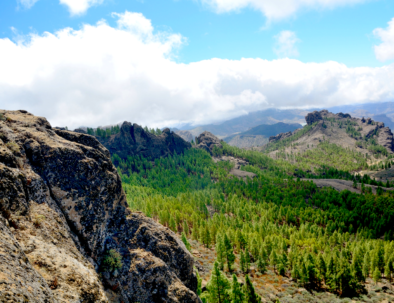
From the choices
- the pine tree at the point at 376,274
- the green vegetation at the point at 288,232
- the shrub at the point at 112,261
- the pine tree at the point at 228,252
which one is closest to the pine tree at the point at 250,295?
the green vegetation at the point at 288,232

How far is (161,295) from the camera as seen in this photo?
22531mm

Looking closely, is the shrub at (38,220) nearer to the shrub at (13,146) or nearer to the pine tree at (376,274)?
the shrub at (13,146)

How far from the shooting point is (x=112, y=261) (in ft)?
70.8

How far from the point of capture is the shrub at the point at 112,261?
2147 centimetres

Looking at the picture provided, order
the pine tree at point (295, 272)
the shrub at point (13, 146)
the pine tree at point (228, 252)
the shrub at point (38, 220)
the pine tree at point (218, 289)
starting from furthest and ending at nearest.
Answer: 1. the pine tree at point (228, 252)
2. the pine tree at point (295, 272)
3. the pine tree at point (218, 289)
4. the shrub at point (13, 146)
5. the shrub at point (38, 220)

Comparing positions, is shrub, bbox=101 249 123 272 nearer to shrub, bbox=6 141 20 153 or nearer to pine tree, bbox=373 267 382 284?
shrub, bbox=6 141 20 153

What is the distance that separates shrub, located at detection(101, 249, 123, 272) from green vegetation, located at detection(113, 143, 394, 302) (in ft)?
86.3

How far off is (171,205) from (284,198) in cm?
9939

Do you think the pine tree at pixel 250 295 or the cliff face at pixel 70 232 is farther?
the pine tree at pixel 250 295

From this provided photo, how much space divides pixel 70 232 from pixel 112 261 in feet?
19.6

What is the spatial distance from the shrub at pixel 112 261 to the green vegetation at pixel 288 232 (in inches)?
1036

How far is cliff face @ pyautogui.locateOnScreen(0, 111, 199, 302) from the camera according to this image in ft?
37.6

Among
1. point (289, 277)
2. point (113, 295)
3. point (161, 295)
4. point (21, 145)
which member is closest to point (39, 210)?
point (21, 145)

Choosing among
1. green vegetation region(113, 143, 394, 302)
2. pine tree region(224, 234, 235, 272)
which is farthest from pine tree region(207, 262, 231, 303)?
pine tree region(224, 234, 235, 272)
